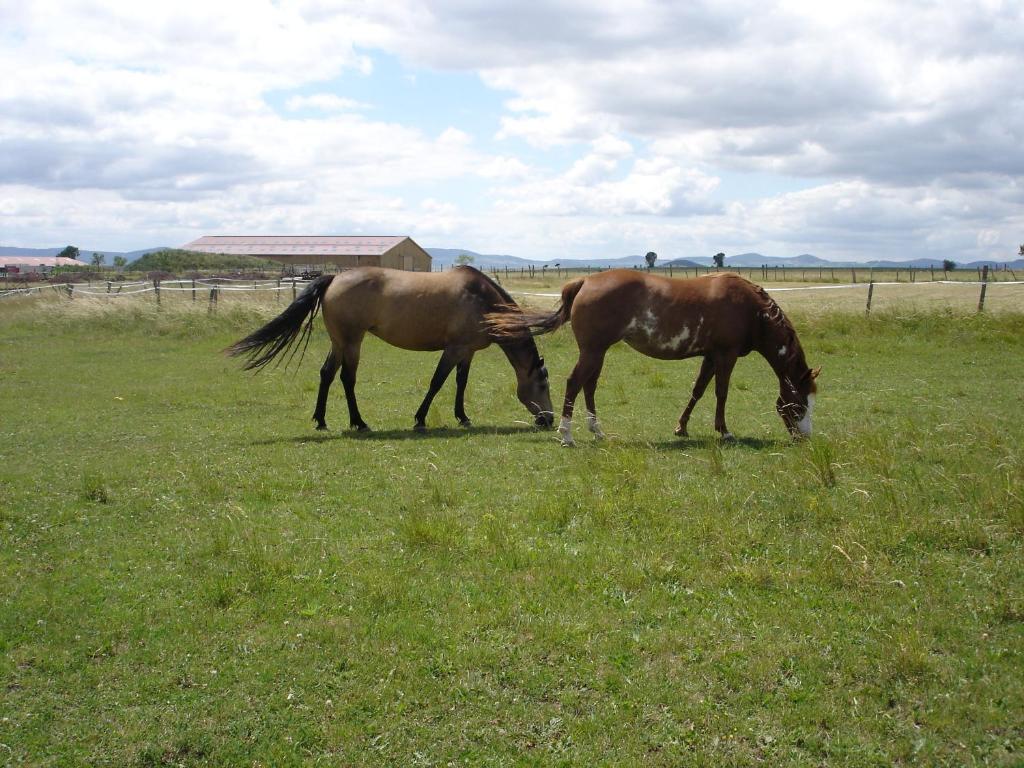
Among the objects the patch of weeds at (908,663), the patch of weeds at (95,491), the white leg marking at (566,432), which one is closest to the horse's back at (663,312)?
the white leg marking at (566,432)

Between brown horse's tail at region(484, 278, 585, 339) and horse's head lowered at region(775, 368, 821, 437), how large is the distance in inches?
113

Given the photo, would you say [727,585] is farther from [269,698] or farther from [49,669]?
[49,669]

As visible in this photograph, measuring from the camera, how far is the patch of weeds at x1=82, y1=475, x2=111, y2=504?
8.23m

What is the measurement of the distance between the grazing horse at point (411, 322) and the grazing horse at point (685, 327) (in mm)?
1604

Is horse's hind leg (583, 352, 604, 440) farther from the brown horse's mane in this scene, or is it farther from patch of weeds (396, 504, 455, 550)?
patch of weeds (396, 504, 455, 550)

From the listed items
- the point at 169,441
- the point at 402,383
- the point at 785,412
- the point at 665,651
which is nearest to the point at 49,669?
the point at 665,651

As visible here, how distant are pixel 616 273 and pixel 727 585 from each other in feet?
18.9

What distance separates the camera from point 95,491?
8289mm

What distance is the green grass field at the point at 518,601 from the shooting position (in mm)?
4266

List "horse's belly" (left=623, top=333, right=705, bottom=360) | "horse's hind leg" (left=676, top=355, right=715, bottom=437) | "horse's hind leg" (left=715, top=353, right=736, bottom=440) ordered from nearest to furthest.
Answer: "horse's belly" (left=623, top=333, right=705, bottom=360) → "horse's hind leg" (left=715, top=353, right=736, bottom=440) → "horse's hind leg" (left=676, top=355, right=715, bottom=437)

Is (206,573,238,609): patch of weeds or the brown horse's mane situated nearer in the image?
(206,573,238,609): patch of weeds

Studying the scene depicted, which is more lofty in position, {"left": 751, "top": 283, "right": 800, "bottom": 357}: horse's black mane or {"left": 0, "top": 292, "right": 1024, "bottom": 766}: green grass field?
{"left": 751, "top": 283, "right": 800, "bottom": 357}: horse's black mane

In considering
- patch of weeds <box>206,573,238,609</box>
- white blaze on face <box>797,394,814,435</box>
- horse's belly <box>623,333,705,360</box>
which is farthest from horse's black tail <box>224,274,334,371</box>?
white blaze on face <box>797,394,814,435</box>

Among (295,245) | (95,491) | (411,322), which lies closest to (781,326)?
(411,322)
